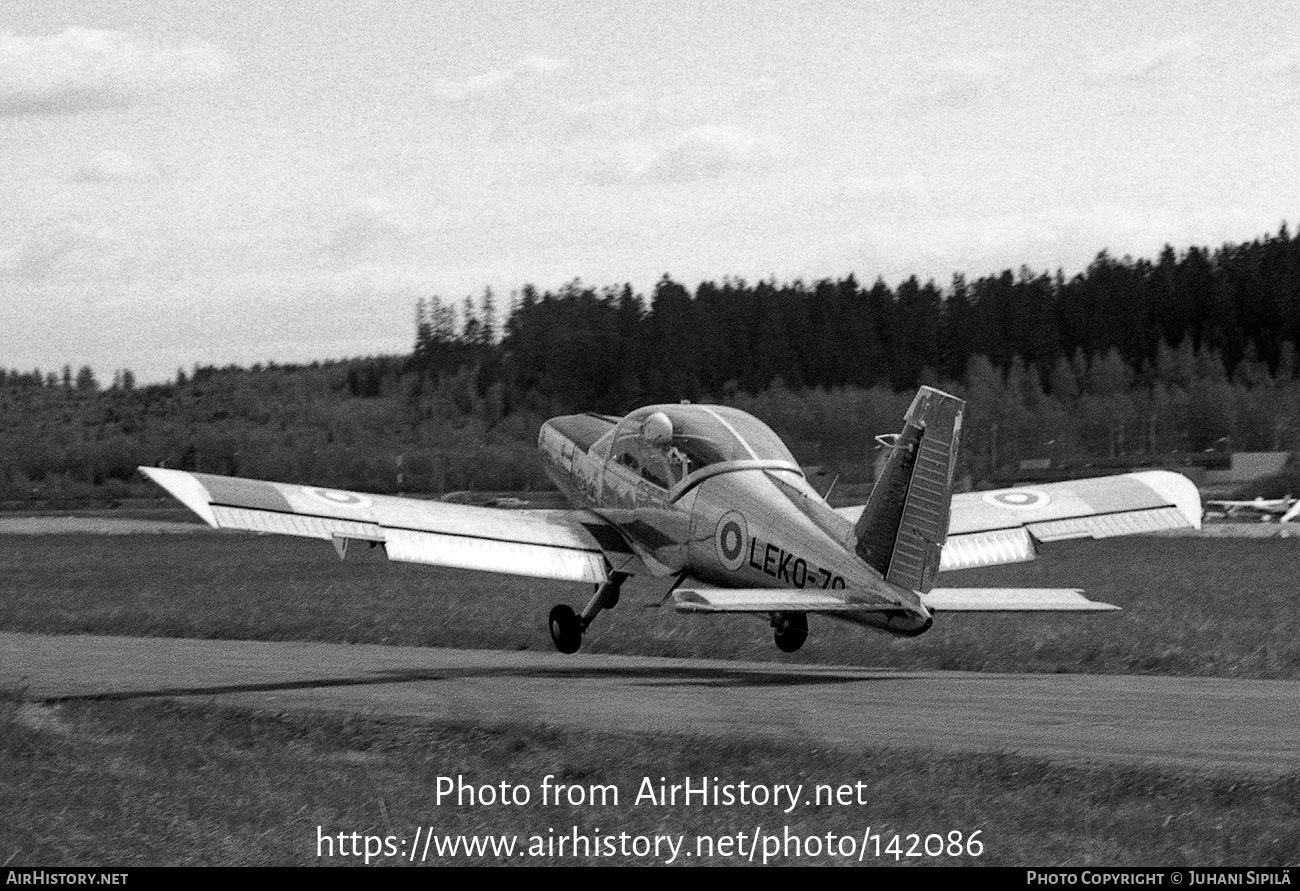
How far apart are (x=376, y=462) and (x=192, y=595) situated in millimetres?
47804

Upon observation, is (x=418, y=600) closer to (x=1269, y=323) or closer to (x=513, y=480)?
(x=513, y=480)

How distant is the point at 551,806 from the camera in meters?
10.7

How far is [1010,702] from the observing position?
15281 millimetres

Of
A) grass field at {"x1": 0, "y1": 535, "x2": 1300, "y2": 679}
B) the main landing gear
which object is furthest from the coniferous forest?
the main landing gear

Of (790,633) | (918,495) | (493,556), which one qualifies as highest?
(918,495)

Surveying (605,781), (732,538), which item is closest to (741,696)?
(732,538)

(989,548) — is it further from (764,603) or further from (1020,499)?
(764,603)

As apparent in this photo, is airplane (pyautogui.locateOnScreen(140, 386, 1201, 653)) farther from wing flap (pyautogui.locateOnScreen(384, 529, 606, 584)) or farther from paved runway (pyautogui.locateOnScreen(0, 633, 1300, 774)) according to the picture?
paved runway (pyautogui.locateOnScreen(0, 633, 1300, 774))

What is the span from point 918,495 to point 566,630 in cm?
632

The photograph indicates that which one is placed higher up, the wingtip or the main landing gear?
the wingtip

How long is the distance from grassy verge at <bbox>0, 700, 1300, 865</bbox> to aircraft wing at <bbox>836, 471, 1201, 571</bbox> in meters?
7.95

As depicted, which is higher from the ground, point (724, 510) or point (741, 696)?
point (724, 510)

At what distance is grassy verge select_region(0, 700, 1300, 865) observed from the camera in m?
9.31

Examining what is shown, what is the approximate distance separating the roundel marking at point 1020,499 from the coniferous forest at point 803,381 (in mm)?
43727
